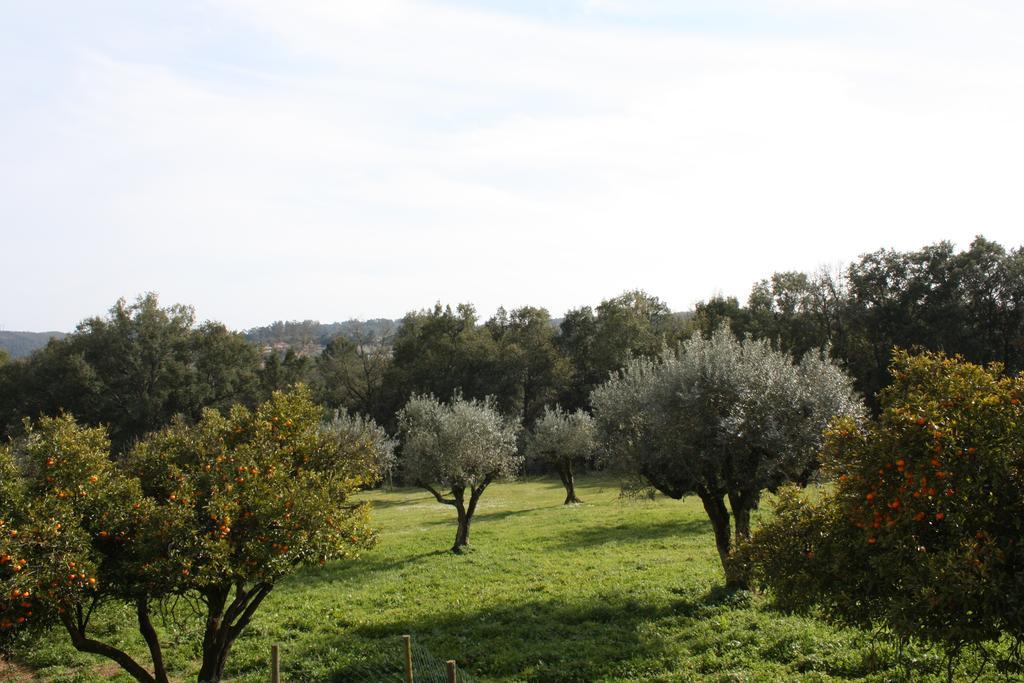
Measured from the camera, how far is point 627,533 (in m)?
32.2

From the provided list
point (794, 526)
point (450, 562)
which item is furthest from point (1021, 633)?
point (450, 562)

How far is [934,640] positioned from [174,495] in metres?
10.9

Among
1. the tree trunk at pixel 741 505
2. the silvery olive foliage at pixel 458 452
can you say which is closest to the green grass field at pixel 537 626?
the tree trunk at pixel 741 505

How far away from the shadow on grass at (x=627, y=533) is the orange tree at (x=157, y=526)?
59.7 feet

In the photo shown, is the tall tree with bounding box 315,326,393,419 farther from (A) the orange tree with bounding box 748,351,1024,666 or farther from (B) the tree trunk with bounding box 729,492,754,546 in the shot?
(A) the orange tree with bounding box 748,351,1024,666

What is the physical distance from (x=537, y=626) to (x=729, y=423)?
724 centimetres

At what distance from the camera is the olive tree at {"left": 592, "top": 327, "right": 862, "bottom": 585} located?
19.0 meters

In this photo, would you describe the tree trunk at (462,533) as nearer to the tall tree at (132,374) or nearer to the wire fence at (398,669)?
the wire fence at (398,669)

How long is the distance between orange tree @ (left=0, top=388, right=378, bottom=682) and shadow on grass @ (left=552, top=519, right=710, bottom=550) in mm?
18203

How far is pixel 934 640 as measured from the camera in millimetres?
8430

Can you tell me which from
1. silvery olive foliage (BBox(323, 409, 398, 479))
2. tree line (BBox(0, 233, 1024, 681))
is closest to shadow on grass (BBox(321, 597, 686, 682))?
tree line (BBox(0, 233, 1024, 681))

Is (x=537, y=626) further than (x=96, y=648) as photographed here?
Yes

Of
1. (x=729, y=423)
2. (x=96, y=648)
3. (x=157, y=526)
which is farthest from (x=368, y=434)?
(x=157, y=526)

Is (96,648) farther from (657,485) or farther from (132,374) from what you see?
(132,374)
